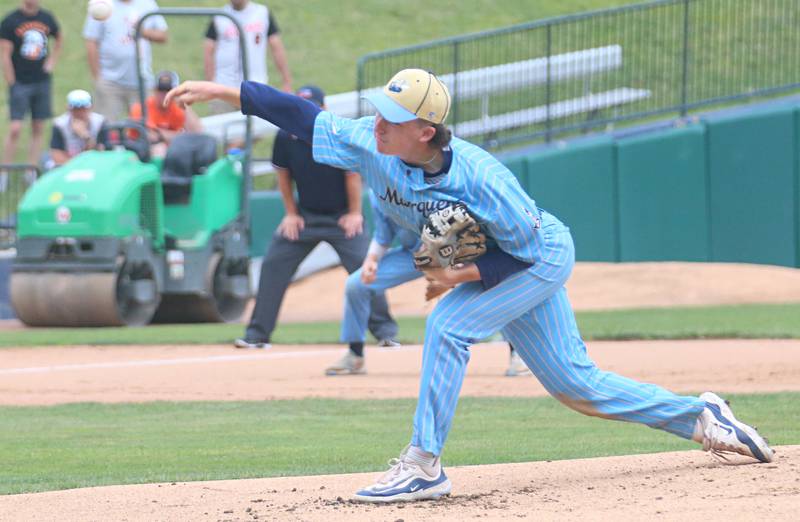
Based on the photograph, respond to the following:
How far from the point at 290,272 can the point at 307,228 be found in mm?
423

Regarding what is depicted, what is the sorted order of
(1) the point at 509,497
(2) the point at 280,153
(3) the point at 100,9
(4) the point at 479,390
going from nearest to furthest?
(1) the point at 509,497
(4) the point at 479,390
(2) the point at 280,153
(3) the point at 100,9

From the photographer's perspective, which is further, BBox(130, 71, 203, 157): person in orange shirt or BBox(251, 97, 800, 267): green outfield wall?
BBox(251, 97, 800, 267): green outfield wall

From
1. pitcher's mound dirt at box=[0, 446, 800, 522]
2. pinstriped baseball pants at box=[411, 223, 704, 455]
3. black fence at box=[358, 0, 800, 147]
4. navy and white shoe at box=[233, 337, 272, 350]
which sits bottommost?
navy and white shoe at box=[233, 337, 272, 350]

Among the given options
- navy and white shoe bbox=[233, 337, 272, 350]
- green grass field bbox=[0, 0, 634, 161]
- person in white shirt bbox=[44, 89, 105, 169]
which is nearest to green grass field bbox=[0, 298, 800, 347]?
navy and white shoe bbox=[233, 337, 272, 350]

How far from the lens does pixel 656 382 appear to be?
31.3 ft

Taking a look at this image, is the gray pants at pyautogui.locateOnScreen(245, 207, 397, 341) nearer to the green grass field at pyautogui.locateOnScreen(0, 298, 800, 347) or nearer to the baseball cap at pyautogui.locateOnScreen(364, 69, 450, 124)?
the green grass field at pyautogui.locateOnScreen(0, 298, 800, 347)

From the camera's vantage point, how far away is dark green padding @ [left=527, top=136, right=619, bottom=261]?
17438 millimetres

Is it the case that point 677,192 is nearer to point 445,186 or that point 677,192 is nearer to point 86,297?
point 86,297

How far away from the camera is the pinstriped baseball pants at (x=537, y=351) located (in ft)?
17.4

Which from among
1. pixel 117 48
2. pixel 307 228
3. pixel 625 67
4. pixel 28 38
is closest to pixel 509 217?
pixel 307 228

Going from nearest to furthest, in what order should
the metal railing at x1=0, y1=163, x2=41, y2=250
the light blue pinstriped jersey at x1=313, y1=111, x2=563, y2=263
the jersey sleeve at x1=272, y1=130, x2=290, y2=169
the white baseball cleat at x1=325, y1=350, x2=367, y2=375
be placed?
the light blue pinstriped jersey at x1=313, y1=111, x2=563, y2=263 < the white baseball cleat at x1=325, y1=350, x2=367, y2=375 < the jersey sleeve at x1=272, y1=130, x2=290, y2=169 < the metal railing at x1=0, y1=163, x2=41, y2=250

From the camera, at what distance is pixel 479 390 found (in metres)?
9.62

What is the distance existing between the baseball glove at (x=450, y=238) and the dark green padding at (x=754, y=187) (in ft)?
41.4

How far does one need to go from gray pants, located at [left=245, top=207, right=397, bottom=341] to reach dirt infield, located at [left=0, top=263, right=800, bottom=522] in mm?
229
